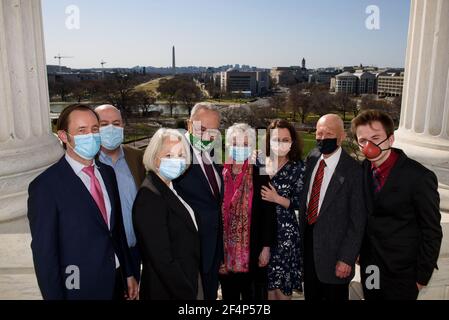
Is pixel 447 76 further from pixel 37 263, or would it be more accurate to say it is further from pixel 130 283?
pixel 37 263

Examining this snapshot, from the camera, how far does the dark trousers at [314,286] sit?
19.1 ft

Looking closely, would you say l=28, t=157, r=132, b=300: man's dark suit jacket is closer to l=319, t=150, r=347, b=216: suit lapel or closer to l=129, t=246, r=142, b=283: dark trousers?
l=129, t=246, r=142, b=283: dark trousers

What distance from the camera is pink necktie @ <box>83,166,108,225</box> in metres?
4.89

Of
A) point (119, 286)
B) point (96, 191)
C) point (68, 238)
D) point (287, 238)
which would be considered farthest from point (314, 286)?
point (68, 238)

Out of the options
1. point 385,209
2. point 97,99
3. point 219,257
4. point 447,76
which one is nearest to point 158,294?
point 219,257

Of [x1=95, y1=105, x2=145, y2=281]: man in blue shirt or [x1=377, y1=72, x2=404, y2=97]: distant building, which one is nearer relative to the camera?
[x1=95, y1=105, x2=145, y2=281]: man in blue shirt

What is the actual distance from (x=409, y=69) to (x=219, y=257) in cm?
554

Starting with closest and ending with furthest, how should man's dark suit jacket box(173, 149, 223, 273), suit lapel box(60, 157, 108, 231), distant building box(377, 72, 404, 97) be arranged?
suit lapel box(60, 157, 108, 231) < man's dark suit jacket box(173, 149, 223, 273) < distant building box(377, 72, 404, 97)

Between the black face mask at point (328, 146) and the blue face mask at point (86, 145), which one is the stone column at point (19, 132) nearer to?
the blue face mask at point (86, 145)

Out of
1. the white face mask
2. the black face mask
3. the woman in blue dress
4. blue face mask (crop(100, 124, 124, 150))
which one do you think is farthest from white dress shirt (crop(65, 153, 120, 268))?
the black face mask

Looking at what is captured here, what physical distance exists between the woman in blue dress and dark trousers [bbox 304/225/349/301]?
0.85 feet

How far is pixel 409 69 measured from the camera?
8039mm

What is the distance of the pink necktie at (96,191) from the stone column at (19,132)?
242 centimetres

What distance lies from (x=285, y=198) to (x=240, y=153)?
3.18 ft
